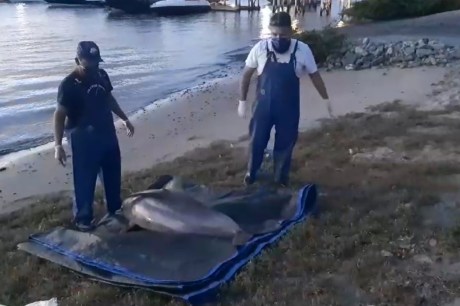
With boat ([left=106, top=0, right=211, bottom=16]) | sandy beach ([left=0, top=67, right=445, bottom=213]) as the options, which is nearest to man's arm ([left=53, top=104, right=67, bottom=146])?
sandy beach ([left=0, top=67, right=445, bottom=213])

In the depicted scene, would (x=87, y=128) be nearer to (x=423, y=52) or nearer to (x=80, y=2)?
(x=423, y=52)

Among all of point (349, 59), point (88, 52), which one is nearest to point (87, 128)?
point (88, 52)

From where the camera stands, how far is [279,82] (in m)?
7.10

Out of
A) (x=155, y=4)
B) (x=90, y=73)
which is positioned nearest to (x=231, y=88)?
(x=90, y=73)

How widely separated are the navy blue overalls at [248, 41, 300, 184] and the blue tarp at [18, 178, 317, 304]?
35.8 inches

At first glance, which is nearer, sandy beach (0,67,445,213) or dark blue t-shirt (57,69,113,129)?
dark blue t-shirt (57,69,113,129)

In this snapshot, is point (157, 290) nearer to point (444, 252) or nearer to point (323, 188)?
point (444, 252)

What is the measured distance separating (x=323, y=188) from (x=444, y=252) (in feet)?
7.09

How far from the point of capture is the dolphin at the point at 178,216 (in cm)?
588

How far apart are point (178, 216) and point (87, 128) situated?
49.8 inches

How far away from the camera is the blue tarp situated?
5176 millimetres

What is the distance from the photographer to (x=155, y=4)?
58094 mm

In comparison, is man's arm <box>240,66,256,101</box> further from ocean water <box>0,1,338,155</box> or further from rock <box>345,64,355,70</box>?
rock <box>345,64,355,70</box>

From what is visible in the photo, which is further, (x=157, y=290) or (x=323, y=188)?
(x=323, y=188)
